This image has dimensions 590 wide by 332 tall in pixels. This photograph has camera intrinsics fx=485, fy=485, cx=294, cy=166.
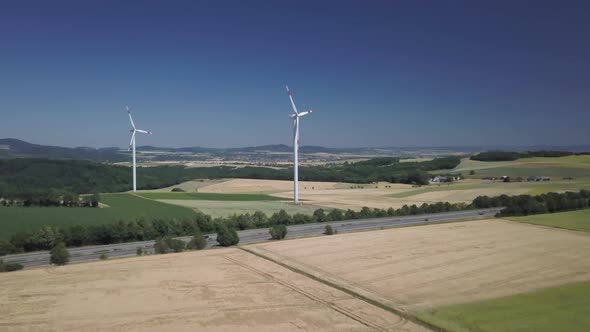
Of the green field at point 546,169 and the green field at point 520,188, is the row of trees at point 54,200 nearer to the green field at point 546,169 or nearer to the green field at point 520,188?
the green field at point 520,188

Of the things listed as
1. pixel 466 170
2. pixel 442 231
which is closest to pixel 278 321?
pixel 442 231

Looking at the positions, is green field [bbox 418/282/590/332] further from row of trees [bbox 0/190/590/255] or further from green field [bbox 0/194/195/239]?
green field [bbox 0/194/195/239]

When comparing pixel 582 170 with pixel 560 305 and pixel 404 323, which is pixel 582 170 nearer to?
pixel 560 305

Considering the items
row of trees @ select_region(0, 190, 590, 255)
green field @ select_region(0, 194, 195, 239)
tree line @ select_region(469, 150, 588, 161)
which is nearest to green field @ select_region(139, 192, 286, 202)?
green field @ select_region(0, 194, 195, 239)

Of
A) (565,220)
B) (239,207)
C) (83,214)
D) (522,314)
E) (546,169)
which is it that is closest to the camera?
(522,314)

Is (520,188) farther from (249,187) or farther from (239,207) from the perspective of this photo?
(249,187)

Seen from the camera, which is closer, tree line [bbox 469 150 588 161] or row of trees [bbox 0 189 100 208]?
row of trees [bbox 0 189 100 208]

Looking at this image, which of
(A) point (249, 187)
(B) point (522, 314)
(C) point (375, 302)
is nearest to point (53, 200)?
(A) point (249, 187)

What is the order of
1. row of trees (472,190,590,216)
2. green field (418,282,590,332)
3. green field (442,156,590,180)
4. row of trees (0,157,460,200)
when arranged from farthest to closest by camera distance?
1. row of trees (0,157,460,200)
2. green field (442,156,590,180)
3. row of trees (472,190,590,216)
4. green field (418,282,590,332)
